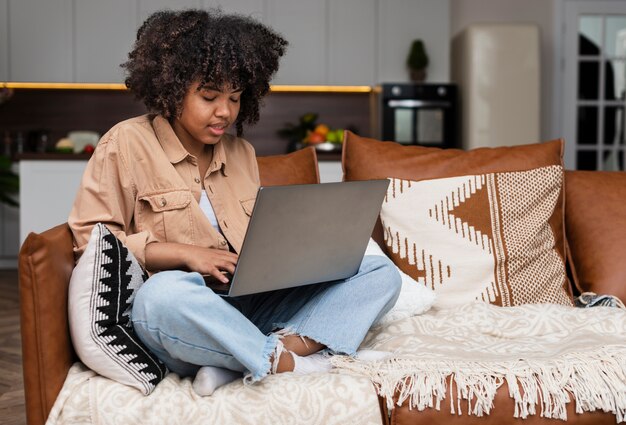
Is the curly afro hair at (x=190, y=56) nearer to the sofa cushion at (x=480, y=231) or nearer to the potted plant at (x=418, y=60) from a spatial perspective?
the sofa cushion at (x=480, y=231)

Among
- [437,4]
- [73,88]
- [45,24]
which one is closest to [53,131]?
[73,88]

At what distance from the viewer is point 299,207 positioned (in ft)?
4.88

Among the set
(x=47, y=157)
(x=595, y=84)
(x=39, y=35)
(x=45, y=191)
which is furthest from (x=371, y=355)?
(x=595, y=84)

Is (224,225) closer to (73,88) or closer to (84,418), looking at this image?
(84,418)

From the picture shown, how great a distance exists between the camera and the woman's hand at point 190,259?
5.25 feet

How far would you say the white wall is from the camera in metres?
6.16

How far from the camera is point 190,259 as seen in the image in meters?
1.61

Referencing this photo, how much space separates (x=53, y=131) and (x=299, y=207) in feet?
17.1

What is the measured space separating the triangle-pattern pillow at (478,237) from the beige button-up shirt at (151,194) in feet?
1.76

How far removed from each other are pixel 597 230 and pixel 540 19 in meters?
4.34

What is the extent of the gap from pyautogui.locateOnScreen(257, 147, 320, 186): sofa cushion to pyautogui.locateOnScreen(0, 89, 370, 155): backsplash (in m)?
3.75

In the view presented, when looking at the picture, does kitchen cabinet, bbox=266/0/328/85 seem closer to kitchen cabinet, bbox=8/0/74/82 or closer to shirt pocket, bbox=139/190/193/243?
kitchen cabinet, bbox=8/0/74/82

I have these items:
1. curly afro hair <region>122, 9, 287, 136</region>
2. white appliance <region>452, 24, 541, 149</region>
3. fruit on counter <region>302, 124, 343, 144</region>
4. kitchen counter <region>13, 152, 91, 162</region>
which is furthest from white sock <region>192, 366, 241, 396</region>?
white appliance <region>452, 24, 541, 149</region>

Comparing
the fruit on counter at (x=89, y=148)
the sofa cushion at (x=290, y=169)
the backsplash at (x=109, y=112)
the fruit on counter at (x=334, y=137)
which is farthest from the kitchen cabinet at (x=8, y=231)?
the sofa cushion at (x=290, y=169)
